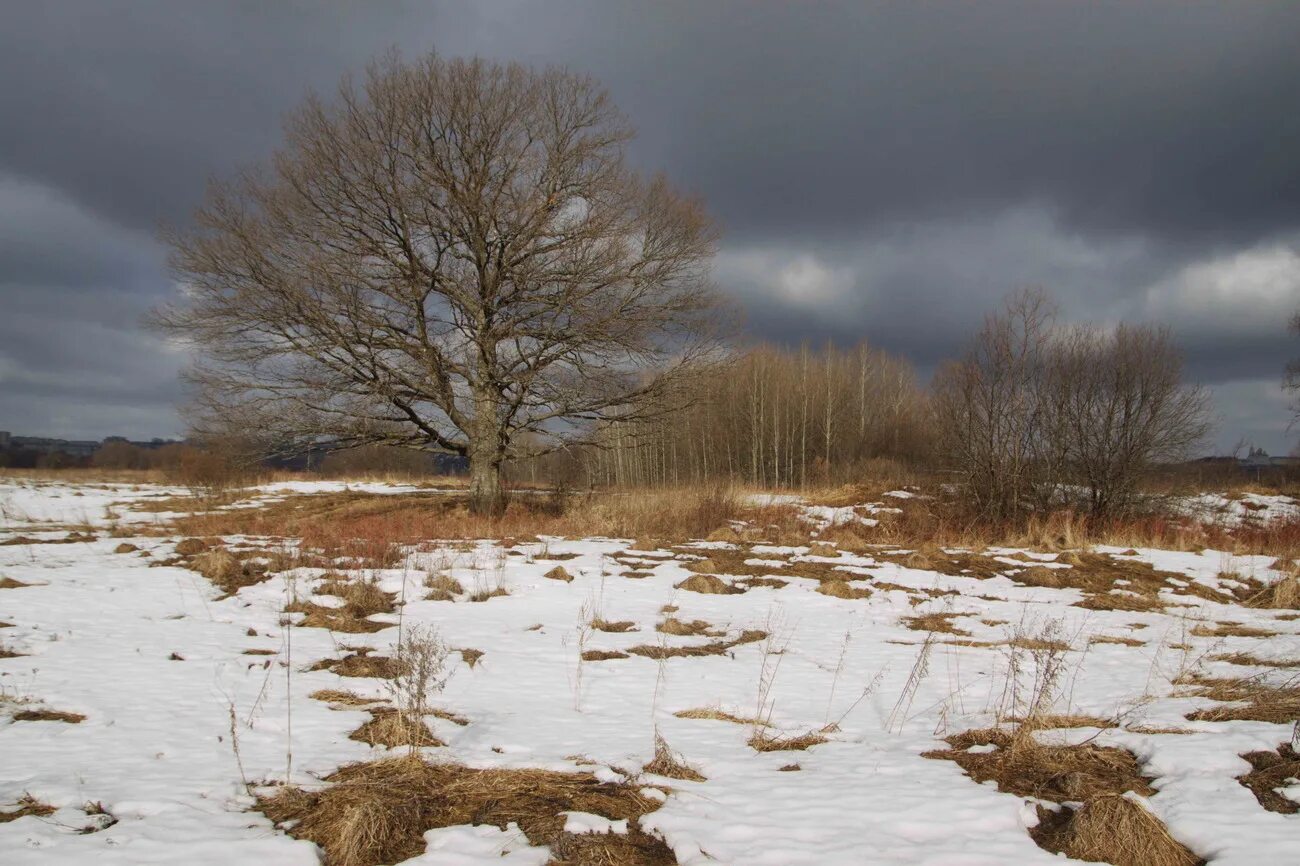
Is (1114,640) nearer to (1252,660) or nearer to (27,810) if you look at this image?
(1252,660)

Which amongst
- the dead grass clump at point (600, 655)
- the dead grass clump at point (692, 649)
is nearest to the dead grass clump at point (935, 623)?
the dead grass clump at point (692, 649)

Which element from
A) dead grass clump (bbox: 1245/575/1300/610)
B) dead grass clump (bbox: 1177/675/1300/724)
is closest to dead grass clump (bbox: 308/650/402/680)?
dead grass clump (bbox: 1177/675/1300/724)

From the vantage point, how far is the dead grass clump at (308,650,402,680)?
4.82 metres

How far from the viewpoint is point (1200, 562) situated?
11031 mm

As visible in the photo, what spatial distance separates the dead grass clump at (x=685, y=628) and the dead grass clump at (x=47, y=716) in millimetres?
4193

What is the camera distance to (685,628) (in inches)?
257

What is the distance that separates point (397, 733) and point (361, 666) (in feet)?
5.49

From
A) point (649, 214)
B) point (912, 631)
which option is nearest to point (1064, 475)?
point (649, 214)

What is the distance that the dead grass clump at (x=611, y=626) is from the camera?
6.53m

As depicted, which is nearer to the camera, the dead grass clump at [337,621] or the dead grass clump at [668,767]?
the dead grass clump at [668,767]

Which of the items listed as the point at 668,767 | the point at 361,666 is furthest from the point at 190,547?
the point at 668,767

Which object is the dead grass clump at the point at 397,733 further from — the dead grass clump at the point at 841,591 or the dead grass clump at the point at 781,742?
the dead grass clump at the point at 841,591

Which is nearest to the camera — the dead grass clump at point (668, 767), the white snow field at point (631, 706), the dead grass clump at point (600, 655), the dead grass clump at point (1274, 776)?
the white snow field at point (631, 706)

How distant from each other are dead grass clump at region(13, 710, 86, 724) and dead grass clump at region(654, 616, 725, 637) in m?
4.19
